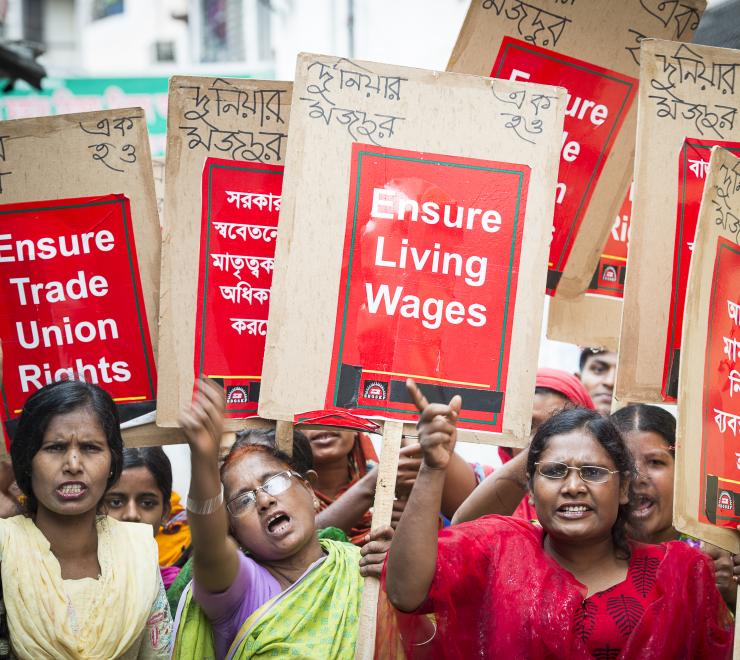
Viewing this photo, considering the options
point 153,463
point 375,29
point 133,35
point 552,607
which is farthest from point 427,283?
point 133,35

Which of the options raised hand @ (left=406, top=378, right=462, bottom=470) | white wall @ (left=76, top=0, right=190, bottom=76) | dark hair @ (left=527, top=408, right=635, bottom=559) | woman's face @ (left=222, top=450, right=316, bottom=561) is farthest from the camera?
white wall @ (left=76, top=0, right=190, bottom=76)

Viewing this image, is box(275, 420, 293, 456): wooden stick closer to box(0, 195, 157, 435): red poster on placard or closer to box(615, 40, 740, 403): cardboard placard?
box(0, 195, 157, 435): red poster on placard

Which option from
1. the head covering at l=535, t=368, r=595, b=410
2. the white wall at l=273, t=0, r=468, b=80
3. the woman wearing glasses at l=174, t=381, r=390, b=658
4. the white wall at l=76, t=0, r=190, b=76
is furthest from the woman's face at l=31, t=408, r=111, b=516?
the white wall at l=76, t=0, r=190, b=76

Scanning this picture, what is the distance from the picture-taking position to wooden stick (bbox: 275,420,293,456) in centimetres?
337

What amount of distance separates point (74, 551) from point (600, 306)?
2.06m

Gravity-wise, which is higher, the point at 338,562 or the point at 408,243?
the point at 408,243

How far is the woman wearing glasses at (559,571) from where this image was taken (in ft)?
8.53

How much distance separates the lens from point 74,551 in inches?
119

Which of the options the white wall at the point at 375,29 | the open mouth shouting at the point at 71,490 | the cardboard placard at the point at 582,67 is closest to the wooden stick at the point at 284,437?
the open mouth shouting at the point at 71,490

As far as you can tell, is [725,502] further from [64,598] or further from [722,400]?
[64,598]

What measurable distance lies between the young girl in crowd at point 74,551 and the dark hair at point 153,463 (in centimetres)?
93

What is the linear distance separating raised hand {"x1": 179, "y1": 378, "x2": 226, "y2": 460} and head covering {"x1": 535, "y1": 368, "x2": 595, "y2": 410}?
69.9 inches

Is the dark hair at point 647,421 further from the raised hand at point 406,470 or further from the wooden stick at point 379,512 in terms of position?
the wooden stick at point 379,512

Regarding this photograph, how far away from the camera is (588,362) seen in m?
5.48
